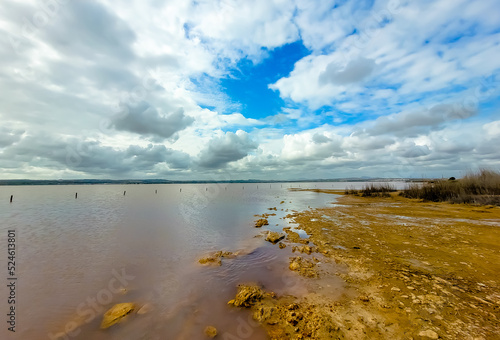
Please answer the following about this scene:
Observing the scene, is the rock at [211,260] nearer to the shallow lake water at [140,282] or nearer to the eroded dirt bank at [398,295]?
the shallow lake water at [140,282]

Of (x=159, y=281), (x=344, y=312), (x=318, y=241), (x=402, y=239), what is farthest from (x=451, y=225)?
(x=159, y=281)

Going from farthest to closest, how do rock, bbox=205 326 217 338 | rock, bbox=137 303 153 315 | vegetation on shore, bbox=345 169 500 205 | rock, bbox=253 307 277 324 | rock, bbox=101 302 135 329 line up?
1. vegetation on shore, bbox=345 169 500 205
2. rock, bbox=137 303 153 315
3. rock, bbox=101 302 135 329
4. rock, bbox=253 307 277 324
5. rock, bbox=205 326 217 338

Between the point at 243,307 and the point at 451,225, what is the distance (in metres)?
19.7

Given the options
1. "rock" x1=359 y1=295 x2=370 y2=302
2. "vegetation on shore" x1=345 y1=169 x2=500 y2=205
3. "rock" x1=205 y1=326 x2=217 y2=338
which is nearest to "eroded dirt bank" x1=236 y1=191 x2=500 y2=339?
"rock" x1=359 y1=295 x2=370 y2=302

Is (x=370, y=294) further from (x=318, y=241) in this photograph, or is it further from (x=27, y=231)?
(x=27, y=231)

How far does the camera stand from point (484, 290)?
6805 mm

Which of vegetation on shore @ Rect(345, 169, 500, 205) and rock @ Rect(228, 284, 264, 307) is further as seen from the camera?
vegetation on shore @ Rect(345, 169, 500, 205)

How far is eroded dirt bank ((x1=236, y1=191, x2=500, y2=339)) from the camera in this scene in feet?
17.0

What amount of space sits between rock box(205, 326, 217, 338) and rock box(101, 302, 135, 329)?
3.08 m

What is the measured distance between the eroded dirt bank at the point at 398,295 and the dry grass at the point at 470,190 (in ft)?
78.2

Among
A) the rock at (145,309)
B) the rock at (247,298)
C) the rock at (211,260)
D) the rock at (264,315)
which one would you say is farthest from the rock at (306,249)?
the rock at (145,309)

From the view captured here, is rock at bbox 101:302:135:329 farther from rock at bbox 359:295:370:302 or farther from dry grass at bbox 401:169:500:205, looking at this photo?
dry grass at bbox 401:169:500:205

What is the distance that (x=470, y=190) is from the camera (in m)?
33.8

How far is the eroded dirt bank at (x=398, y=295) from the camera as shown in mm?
5191
